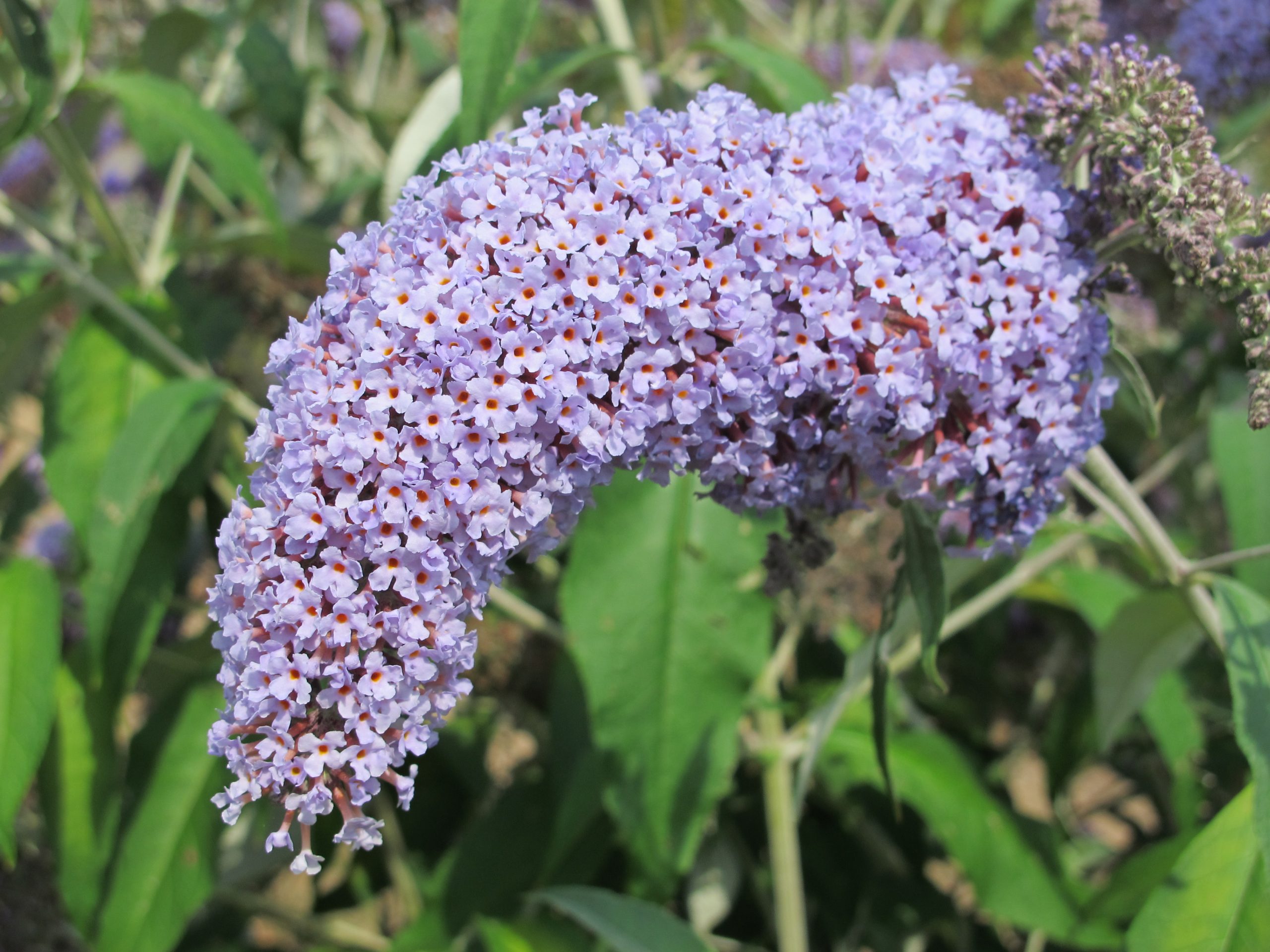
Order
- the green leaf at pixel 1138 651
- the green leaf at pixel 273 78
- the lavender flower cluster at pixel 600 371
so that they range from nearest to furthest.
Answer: the lavender flower cluster at pixel 600 371, the green leaf at pixel 1138 651, the green leaf at pixel 273 78

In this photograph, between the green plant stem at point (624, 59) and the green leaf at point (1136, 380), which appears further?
the green plant stem at point (624, 59)

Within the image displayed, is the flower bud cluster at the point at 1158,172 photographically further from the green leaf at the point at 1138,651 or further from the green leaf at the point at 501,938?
the green leaf at the point at 501,938

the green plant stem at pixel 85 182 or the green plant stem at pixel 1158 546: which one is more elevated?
the green plant stem at pixel 85 182

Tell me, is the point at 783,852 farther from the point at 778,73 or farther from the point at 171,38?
the point at 171,38

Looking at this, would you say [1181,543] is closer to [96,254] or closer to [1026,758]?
[1026,758]

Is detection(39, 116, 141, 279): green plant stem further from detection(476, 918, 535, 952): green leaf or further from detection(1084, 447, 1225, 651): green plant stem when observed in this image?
detection(1084, 447, 1225, 651): green plant stem

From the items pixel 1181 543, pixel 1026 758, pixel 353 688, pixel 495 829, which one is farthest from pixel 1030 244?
pixel 1026 758

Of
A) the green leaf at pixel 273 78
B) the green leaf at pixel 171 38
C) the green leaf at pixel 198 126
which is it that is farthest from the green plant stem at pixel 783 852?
the green leaf at pixel 171 38
